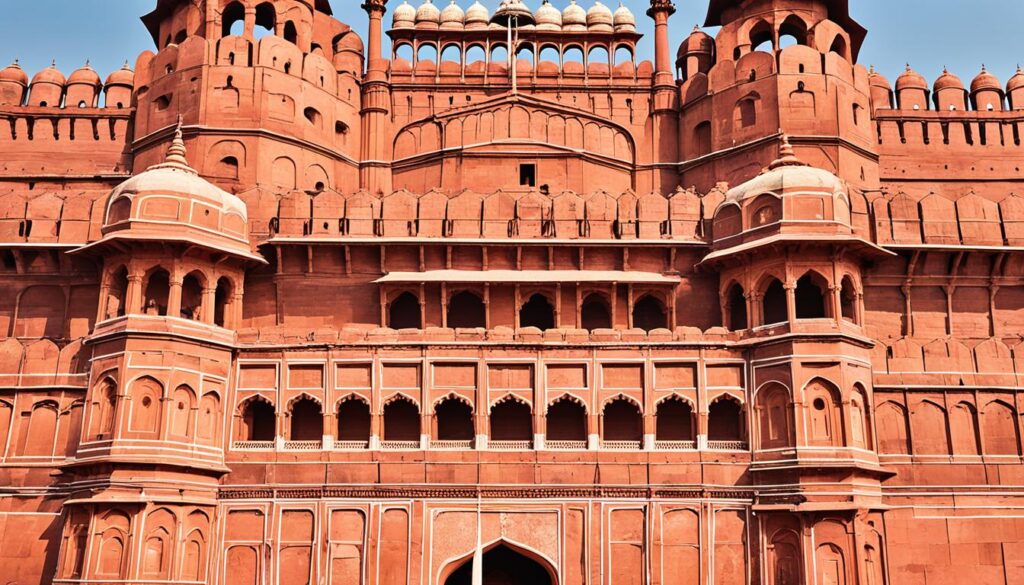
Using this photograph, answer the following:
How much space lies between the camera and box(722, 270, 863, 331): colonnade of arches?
2805 cm

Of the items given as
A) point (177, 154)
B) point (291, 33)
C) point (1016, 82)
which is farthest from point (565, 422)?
point (1016, 82)

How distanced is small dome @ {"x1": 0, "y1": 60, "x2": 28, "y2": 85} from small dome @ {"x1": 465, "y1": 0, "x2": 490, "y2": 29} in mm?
15186

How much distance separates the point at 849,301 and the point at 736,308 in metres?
2.78

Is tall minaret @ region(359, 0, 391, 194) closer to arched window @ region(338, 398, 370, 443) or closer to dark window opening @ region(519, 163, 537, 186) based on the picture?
dark window opening @ region(519, 163, 537, 186)

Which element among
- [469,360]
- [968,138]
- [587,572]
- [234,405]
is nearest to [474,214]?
[469,360]

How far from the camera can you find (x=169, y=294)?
28.3m

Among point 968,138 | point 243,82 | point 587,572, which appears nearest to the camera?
point 587,572

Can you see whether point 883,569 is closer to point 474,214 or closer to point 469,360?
point 469,360

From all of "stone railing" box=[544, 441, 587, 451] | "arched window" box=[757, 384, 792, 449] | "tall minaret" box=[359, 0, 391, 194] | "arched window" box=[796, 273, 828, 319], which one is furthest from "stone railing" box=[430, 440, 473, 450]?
"tall minaret" box=[359, 0, 391, 194]

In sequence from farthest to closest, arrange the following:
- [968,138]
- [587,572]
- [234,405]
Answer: [968,138] → [234,405] → [587,572]

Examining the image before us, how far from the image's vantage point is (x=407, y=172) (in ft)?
122

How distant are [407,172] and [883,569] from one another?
1835 cm

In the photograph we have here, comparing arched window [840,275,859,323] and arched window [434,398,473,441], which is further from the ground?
arched window [840,275,859,323]

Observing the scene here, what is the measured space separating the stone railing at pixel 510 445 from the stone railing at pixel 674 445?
295 centimetres
